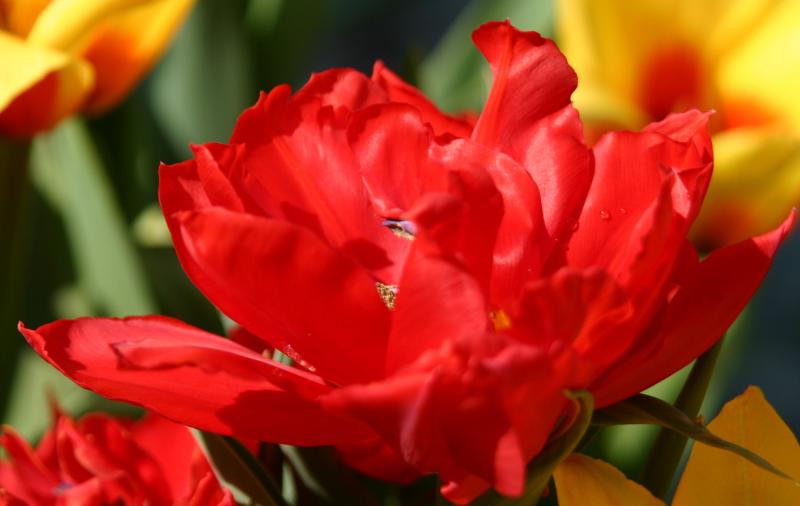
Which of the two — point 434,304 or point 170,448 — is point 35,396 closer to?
point 170,448

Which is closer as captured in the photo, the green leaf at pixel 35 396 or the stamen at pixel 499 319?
the stamen at pixel 499 319

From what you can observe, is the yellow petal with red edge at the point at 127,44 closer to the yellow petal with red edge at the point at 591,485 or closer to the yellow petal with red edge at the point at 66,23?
the yellow petal with red edge at the point at 66,23

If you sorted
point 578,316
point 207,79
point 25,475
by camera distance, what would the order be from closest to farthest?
point 578,316
point 25,475
point 207,79

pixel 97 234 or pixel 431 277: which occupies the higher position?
pixel 431 277

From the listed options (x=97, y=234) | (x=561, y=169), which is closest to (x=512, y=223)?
(x=561, y=169)

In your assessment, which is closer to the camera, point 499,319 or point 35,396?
point 499,319

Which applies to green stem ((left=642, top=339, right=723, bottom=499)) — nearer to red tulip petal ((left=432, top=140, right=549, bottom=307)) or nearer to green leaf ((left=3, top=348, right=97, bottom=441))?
red tulip petal ((left=432, top=140, right=549, bottom=307))

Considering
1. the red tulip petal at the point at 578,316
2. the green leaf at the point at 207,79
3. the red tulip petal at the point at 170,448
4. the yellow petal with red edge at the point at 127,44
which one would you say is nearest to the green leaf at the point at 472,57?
the green leaf at the point at 207,79
